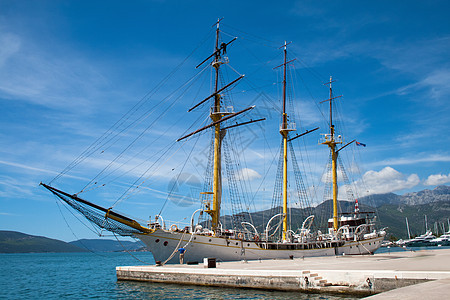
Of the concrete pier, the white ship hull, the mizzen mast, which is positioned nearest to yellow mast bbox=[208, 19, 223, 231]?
the mizzen mast

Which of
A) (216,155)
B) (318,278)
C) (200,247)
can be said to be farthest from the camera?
(216,155)

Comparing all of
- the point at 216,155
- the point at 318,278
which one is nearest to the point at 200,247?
Result: the point at 216,155

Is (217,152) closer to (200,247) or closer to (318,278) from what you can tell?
(200,247)

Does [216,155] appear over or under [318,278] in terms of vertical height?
over

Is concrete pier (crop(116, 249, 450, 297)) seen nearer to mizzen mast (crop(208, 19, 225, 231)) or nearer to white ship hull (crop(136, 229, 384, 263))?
white ship hull (crop(136, 229, 384, 263))

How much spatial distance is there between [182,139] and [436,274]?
27309 mm

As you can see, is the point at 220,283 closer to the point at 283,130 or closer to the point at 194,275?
the point at 194,275

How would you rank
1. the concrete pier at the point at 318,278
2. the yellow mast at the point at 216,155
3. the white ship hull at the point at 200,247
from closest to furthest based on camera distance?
the concrete pier at the point at 318,278, the white ship hull at the point at 200,247, the yellow mast at the point at 216,155

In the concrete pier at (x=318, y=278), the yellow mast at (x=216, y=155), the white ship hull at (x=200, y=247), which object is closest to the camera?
the concrete pier at (x=318, y=278)

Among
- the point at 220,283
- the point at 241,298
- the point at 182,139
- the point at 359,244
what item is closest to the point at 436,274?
the point at 241,298

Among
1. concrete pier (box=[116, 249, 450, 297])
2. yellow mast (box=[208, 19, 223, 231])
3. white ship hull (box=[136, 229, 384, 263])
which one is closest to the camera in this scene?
concrete pier (box=[116, 249, 450, 297])

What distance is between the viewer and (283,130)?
49.4m

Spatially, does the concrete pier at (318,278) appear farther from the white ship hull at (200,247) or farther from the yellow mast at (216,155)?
the yellow mast at (216,155)

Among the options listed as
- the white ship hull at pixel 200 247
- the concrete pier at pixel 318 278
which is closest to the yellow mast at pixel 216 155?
the white ship hull at pixel 200 247
